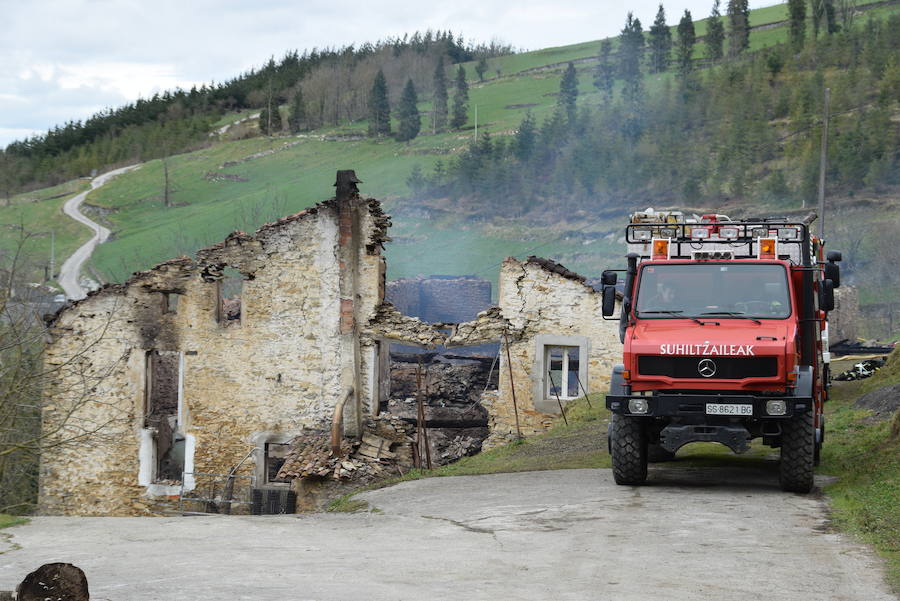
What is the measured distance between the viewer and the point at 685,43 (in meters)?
101

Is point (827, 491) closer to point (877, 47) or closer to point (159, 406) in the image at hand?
point (159, 406)

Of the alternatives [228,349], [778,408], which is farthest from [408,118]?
[778,408]

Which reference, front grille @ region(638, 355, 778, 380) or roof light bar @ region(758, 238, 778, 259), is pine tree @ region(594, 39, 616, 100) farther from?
front grille @ region(638, 355, 778, 380)

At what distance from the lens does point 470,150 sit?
85812 mm

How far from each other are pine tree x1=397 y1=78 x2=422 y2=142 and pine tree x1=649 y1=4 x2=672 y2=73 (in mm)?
22866

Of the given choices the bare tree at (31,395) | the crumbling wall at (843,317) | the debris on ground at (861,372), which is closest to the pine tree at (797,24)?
the crumbling wall at (843,317)

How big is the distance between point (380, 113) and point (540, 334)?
81228mm

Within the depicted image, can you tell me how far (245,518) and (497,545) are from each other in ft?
15.1

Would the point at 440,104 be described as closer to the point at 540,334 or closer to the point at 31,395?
the point at 540,334

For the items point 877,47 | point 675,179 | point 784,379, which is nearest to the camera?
point 784,379

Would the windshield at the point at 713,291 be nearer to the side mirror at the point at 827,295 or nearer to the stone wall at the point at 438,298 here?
the side mirror at the point at 827,295

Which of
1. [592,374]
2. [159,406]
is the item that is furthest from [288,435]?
[592,374]

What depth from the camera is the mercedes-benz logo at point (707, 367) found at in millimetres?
13328

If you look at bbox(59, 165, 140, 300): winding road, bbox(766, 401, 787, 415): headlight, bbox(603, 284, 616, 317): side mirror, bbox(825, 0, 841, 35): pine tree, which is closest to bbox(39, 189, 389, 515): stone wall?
bbox(603, 284, 616, 317): side mirror
